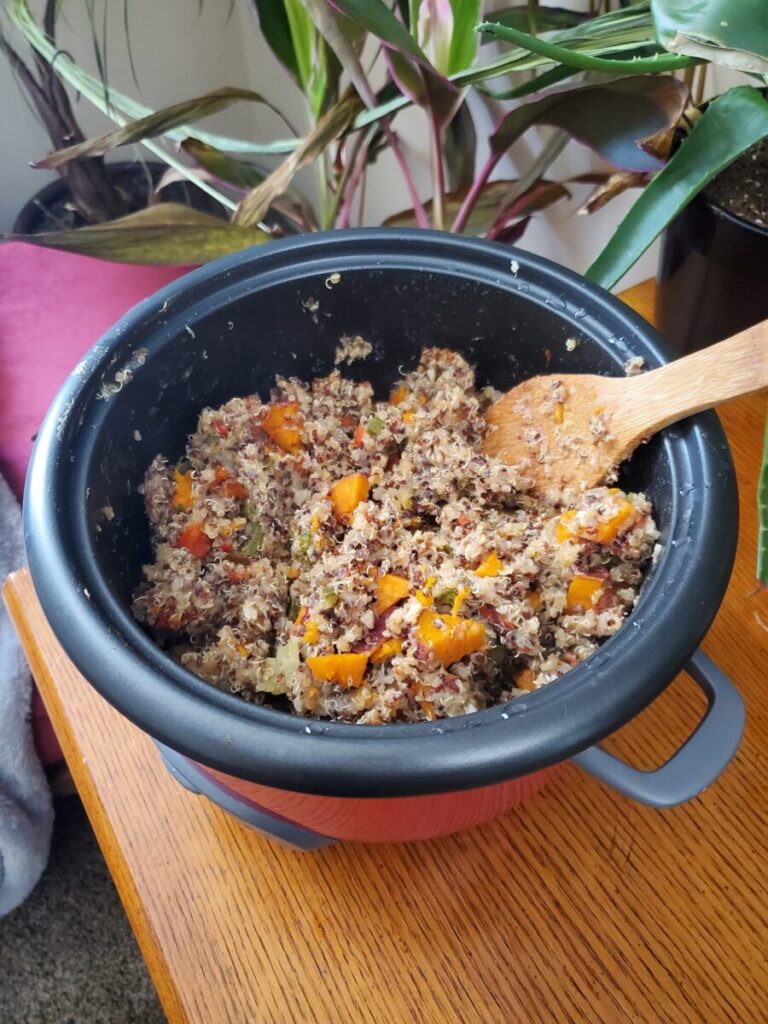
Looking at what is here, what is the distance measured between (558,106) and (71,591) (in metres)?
0.54

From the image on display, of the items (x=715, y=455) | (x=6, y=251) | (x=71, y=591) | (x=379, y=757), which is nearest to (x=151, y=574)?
(x=71, y=591)

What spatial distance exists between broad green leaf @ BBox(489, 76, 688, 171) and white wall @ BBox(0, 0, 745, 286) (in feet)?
1.09

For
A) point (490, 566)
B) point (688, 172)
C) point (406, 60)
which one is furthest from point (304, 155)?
point (490, 566)

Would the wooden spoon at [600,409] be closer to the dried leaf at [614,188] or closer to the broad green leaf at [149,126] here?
the dried leaf at [614,188]

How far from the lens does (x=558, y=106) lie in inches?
25.9

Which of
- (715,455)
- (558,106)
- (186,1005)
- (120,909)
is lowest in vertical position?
(120,909)

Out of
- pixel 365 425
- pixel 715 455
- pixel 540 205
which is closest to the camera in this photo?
pixel 715 455

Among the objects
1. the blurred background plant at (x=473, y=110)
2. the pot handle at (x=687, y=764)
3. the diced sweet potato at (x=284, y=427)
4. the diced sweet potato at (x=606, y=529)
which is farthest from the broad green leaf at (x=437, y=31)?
the pot handle at (x=687, y=764)

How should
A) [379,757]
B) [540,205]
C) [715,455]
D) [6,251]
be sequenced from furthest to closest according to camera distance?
[6,251], [540,205], [715,455], [379,757]

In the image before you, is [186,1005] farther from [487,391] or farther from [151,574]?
[487,391]

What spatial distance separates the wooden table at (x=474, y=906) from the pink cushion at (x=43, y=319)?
0.50m

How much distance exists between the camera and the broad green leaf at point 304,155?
74 cm

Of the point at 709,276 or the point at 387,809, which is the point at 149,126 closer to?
the point at 709,276

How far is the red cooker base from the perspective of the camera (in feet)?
1.35
